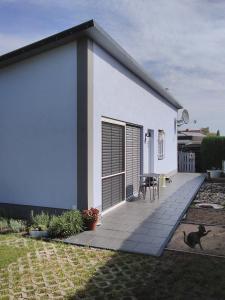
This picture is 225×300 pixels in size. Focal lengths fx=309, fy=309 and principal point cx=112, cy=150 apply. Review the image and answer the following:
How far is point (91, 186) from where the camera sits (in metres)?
7.34

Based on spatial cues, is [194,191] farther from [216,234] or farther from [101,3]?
[101,3]

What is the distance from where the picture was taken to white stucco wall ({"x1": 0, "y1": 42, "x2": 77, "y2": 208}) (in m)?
7.40

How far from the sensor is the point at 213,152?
1955cm

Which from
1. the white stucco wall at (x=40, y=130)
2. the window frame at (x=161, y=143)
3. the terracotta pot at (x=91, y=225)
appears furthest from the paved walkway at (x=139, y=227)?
the window frame at (x=161, y=143)

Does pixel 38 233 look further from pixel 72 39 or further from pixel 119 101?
pixel 119 101

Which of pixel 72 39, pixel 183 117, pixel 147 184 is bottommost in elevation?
pixel 147 184

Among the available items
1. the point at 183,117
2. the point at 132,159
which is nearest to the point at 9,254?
the point at 132,159

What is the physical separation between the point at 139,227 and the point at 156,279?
263 cm

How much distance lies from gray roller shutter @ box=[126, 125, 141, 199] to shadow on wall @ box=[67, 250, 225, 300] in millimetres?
5301

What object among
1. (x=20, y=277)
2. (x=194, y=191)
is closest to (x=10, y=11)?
(x=20, y=277)

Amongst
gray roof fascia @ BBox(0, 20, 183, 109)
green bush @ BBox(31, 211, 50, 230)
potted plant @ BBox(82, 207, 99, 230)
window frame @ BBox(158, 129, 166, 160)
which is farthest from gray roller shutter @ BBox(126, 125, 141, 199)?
green bush @ BBox(31, 211, 50, 230)

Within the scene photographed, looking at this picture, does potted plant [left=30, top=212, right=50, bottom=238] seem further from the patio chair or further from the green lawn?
the patio chair

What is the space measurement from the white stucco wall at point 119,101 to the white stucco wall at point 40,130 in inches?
25.9

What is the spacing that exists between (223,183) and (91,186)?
1025cm
